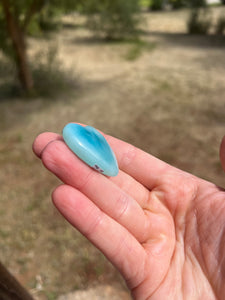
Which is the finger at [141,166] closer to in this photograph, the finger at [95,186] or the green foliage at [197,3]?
the finger at [95,186]

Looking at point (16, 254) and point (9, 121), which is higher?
point (9, 121)

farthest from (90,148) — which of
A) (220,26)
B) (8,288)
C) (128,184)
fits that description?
(220,26)

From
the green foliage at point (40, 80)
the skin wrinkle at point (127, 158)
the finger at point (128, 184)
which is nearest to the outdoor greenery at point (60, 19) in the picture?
the green foliage at point (40, 80)

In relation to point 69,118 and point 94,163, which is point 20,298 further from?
point 69,118

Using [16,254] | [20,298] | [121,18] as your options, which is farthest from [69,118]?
[121,18]

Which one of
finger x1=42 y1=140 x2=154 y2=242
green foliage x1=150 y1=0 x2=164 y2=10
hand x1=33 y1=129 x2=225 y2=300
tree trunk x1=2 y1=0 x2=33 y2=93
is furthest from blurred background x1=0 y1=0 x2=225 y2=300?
green foliage x1=150 y1=0 x2=164 y2=10
